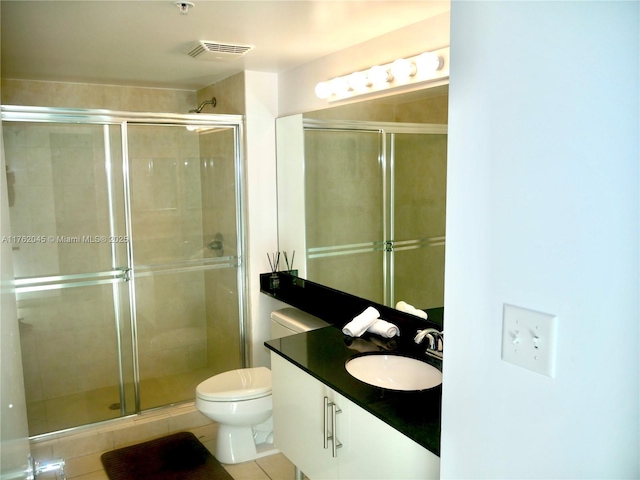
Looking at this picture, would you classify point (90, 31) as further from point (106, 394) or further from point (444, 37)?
point (106, 394)

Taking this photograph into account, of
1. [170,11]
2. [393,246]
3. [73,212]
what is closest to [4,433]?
[170,11]

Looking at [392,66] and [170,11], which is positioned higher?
[170,11]

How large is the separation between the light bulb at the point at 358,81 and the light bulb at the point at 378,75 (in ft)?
0.19

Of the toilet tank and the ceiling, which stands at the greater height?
the ceiling

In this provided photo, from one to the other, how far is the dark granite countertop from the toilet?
488 mm

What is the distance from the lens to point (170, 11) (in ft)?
6.96

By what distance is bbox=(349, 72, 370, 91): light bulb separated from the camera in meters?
2.57

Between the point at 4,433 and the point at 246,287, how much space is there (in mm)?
2554

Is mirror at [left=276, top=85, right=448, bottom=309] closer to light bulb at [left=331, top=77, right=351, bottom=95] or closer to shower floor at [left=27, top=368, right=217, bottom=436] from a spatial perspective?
light bulb at [left=331, top=77, right=351, bottom=95]

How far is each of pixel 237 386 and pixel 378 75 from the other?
71.9 inches

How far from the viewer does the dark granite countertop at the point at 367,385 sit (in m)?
Answer: 1.58

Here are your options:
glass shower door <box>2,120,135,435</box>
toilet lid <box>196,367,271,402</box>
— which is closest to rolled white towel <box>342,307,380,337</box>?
toilet lid <box>196,367,271,402</box>

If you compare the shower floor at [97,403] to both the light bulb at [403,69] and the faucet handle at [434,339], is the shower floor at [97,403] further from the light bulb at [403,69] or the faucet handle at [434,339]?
the light bulb at [403,69]

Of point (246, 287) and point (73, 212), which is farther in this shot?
point (246, 287)
